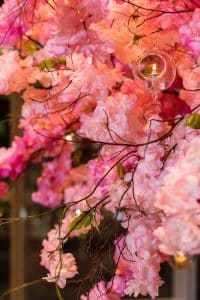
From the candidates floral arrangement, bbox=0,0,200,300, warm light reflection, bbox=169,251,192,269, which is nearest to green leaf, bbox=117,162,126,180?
floral arrangement, bbox=0,0,200,300

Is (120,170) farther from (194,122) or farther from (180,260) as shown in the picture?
(180,260)

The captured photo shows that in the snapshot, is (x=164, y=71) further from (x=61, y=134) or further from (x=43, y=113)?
(x=61, y=134)

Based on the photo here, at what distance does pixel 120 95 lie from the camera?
982 millimetres

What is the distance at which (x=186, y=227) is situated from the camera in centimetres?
68

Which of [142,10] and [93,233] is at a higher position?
[142,10]

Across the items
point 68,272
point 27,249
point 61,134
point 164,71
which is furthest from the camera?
point 27,249

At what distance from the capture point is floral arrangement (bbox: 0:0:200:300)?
928 millimetres

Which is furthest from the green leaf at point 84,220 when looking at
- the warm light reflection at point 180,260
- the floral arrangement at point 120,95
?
the warm light reflection at point 180,260

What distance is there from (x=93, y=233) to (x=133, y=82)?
0.74 ft

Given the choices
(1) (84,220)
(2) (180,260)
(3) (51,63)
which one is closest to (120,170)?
(1) (84,220)

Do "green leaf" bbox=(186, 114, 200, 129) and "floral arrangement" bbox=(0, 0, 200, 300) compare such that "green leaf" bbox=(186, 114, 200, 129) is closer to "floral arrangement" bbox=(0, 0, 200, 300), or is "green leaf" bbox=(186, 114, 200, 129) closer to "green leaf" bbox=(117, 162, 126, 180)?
"floral arrangement" bbox=(0, 0, 200, 300)

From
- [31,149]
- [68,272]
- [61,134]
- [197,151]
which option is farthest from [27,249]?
[197,151]

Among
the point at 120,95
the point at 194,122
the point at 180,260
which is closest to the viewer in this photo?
the point at 194,122

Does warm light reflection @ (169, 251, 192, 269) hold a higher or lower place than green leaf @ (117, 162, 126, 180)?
lower
